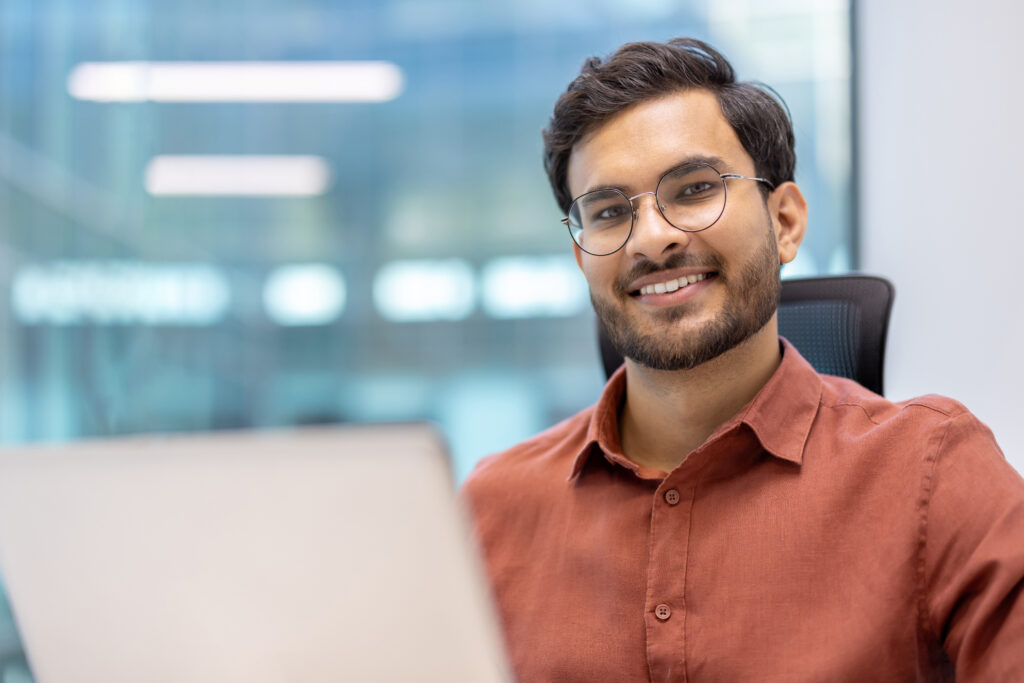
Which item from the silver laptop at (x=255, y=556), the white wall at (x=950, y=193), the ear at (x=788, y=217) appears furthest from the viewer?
the white wall at (x=950, y=193)

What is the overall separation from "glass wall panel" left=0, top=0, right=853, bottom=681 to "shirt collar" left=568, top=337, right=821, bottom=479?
1.44 meters

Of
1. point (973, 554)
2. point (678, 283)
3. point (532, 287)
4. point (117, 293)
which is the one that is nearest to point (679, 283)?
point (678, 283)

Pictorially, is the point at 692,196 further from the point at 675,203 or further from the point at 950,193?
the point at 950,193

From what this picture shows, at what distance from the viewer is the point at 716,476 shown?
1.12m

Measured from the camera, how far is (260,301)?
273cm

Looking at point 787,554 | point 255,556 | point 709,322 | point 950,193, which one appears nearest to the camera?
point 255,556

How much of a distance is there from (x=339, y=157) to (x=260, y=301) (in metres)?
0.53

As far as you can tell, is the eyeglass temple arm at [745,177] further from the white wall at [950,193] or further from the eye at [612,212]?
the white wall at [950,193]

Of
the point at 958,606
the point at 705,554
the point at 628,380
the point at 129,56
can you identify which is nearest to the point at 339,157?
the point at 129,56

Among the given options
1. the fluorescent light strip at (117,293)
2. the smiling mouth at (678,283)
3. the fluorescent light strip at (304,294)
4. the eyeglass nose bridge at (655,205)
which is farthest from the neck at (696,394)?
the fluorescent light strip at (117,293)

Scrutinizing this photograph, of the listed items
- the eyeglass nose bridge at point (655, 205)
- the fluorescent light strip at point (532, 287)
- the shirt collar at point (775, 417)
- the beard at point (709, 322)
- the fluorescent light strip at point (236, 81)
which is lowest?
the fluorescent light strip at point (532, 287)

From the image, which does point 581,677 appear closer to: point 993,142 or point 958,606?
point 958,606

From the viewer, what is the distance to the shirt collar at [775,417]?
1097 millimetres

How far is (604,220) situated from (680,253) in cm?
13
